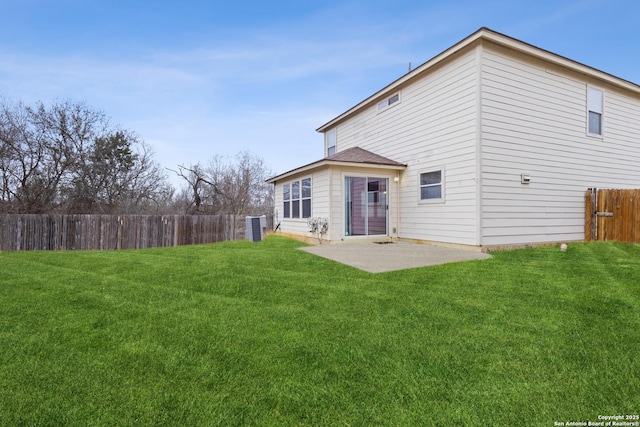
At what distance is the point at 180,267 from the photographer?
5590mm

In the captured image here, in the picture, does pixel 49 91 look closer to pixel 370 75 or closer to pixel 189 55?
pixel 189 55

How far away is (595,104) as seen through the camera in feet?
29.9

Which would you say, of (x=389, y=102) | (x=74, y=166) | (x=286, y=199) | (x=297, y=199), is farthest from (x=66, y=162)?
(x=389, y=102)

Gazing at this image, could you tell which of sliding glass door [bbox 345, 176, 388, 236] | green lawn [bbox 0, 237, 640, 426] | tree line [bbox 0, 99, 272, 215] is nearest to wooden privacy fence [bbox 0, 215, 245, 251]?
tree line [bbox 0, 99, 272, 215]

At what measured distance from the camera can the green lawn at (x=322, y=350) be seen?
177 cm

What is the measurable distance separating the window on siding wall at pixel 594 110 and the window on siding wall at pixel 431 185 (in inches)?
Answer: 185

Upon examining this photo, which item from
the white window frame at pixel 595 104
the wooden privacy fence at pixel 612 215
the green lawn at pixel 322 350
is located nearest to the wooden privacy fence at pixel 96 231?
the green lawn at pixel 322 350

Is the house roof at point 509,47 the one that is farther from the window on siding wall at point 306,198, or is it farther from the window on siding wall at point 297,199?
the window on siding wall at point 297,199

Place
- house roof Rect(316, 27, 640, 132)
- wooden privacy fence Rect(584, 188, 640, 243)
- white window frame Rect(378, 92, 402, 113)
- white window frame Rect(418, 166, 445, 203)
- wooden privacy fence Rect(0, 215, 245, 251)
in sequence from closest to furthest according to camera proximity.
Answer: house roof Rect(316, 27, 640, 132) → wooden privacy fence Rect(584, 188, 640, 243) → white window frame Rect(418, 166, 445, 203) → wooden privacy fence Rect(0, 215, 245, 251) → white window frame Rect(378, 92, 402, 113)

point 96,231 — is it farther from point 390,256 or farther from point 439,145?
point 439,145

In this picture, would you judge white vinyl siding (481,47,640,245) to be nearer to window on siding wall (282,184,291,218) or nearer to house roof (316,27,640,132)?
house roof (316,27,640,132)

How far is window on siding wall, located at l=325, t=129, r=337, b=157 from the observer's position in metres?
14.5

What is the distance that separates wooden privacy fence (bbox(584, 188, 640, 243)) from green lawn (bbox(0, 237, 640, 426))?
4.67m

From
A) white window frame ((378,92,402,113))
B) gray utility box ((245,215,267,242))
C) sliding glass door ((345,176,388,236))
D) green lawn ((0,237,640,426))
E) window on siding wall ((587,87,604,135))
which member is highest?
white window frame ((378,92,402,113))
